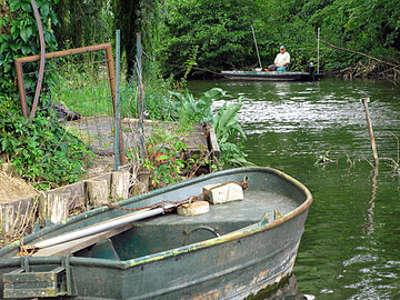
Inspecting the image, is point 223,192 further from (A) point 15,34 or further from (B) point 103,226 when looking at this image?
(A) point 15,34

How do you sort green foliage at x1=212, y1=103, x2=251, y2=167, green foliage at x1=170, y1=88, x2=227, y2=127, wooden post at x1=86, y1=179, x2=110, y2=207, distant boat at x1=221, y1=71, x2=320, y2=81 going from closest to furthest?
wooden post at x1=86, y1=179, x2=110, y2=207
green foliage at x1=212, y1=103, x2=251, y2=167
green foliage at x1=170, y1=88, x2=227, y2=127
distant boat at x1=221, y1=71, x2=320, y2=81

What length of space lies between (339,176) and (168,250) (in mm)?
6762

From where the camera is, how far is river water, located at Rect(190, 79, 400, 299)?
8.70 meters

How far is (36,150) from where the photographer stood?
8.80 m

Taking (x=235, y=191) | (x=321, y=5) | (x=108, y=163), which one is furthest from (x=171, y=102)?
(x=321, y=5)

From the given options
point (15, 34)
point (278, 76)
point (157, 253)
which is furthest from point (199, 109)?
point (278, 76)

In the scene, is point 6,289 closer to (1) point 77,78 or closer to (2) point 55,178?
(2) point 55,178

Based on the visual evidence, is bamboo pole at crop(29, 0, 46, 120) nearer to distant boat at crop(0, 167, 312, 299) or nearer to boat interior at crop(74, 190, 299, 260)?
distant boat at crop(0, 167, 312, 299)

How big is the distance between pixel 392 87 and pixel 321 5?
13413mm

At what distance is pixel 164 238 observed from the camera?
7.84 m

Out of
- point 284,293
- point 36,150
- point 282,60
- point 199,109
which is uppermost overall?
point 36,150

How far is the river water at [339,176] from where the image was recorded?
8695 mm

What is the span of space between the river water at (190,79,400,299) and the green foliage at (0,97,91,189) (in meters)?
2.83

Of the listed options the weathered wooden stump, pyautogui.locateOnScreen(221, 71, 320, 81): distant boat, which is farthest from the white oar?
pyautogui.locateOnScreen(221, 71, 320, 81): distant boat
